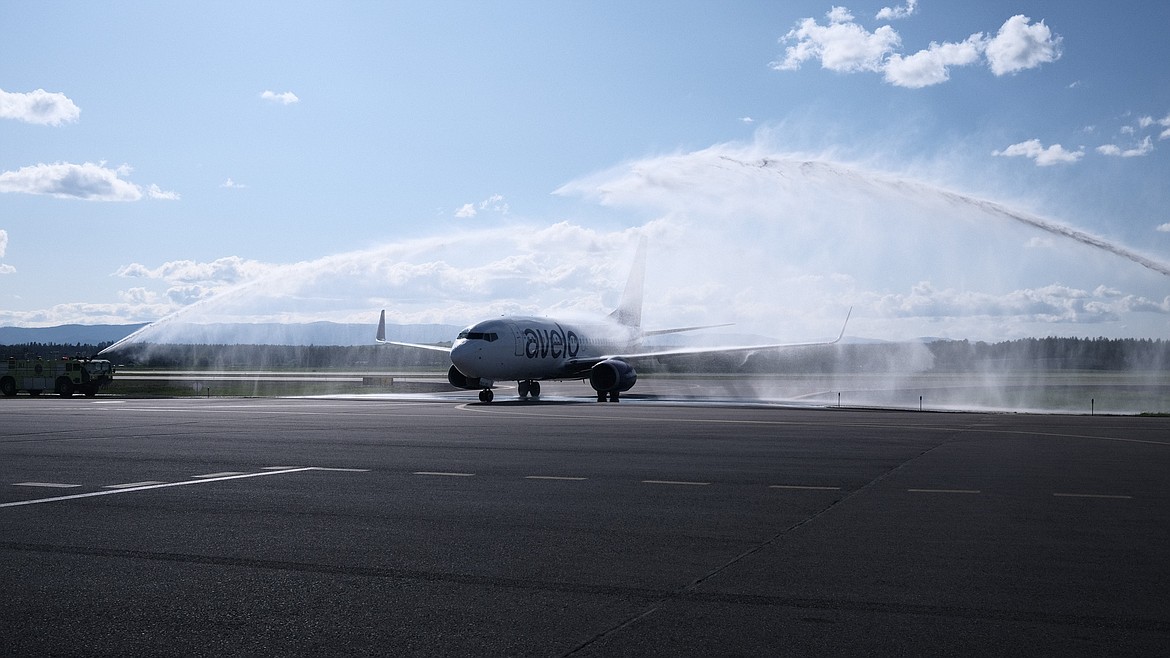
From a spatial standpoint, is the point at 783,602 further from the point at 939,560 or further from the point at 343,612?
the point at 343,612

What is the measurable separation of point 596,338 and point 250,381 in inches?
1363

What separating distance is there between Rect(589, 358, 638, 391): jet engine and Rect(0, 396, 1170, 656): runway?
30130 mm

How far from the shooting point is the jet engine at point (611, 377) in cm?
5234

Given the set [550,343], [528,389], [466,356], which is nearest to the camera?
[466,356]

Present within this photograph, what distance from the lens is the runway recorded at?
6.92 meters

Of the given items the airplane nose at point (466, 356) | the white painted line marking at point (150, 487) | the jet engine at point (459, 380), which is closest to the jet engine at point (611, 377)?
the airplane nose at point (466, 356)

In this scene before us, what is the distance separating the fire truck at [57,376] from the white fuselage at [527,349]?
2315cm

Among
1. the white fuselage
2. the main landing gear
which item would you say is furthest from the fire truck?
the main landing gear

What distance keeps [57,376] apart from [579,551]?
5672 centimetres

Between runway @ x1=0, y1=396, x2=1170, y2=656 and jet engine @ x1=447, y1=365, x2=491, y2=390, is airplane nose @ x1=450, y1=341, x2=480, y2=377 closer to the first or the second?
jet engine @ x1=447, y1=365, x2=491, y2=390

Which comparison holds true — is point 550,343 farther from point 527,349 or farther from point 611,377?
point 611,377

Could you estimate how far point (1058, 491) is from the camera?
15.1 meters

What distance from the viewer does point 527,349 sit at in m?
52.3

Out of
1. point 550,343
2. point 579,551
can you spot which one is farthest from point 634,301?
point 579,551
